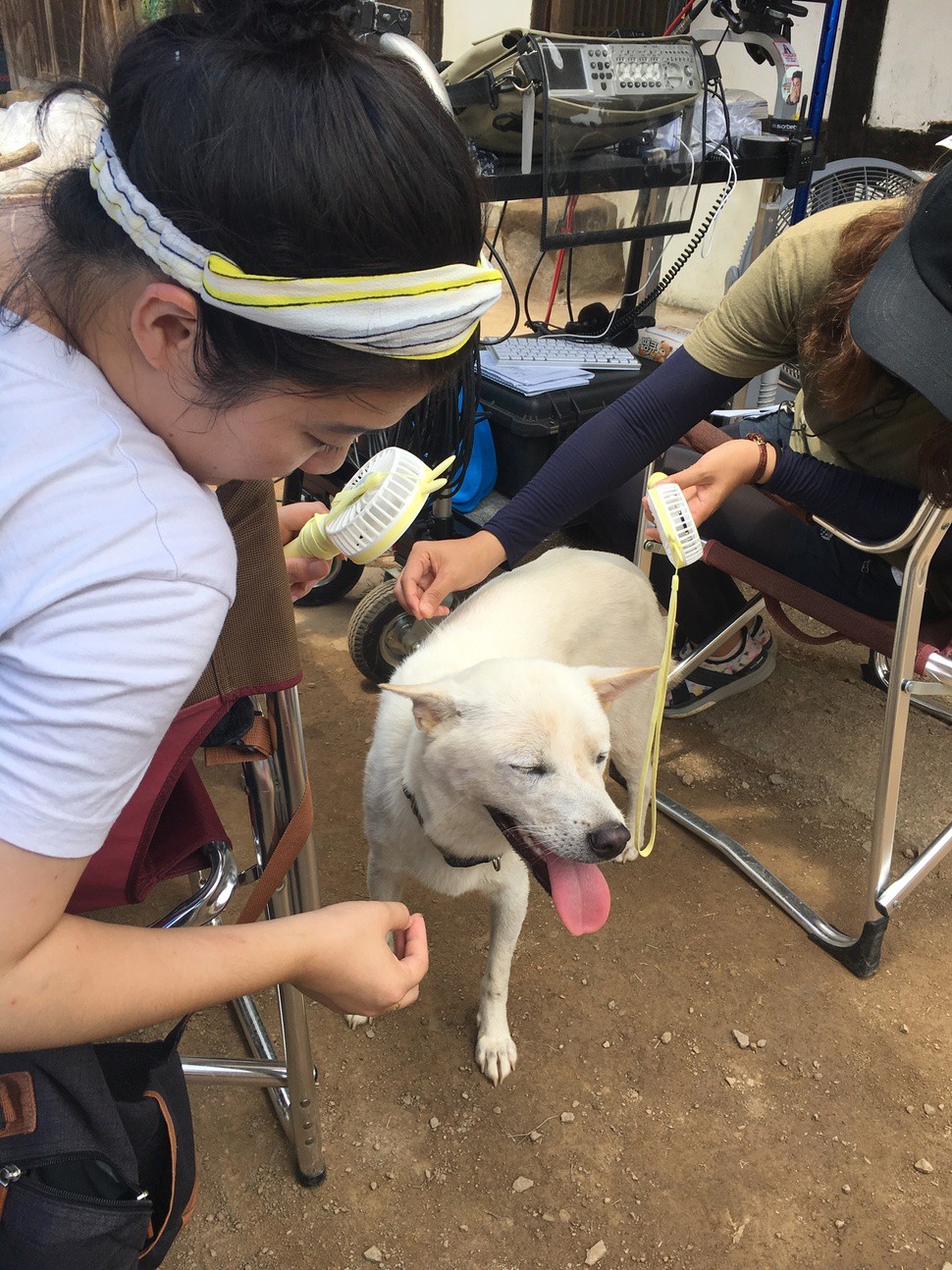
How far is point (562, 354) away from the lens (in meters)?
2.98

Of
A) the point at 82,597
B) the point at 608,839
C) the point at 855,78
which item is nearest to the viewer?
the point at 82,597

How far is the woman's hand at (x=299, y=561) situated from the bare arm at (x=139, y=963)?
0.55 metres

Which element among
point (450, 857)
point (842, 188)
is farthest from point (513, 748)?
point (842, 188)

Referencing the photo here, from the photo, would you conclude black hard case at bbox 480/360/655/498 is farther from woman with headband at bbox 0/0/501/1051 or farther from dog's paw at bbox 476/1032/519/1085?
woman with headband at bbox 0/0/501/1051

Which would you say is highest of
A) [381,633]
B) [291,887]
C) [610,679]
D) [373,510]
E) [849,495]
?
[373,510]

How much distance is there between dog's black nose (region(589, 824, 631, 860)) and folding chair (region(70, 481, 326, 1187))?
1.43 ft

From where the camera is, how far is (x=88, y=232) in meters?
0.70

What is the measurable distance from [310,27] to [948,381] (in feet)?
3.38

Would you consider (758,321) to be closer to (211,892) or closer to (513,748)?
(513,748)

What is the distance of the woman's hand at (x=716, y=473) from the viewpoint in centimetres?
173

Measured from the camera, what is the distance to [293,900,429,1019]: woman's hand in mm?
845

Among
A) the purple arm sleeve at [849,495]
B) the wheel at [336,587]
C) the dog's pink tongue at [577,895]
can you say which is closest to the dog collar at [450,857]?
the dog's pink tongue at [577,895]

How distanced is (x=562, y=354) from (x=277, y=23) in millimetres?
2397

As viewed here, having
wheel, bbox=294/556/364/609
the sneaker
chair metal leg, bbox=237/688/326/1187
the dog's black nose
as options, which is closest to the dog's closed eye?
the dog's black nose
